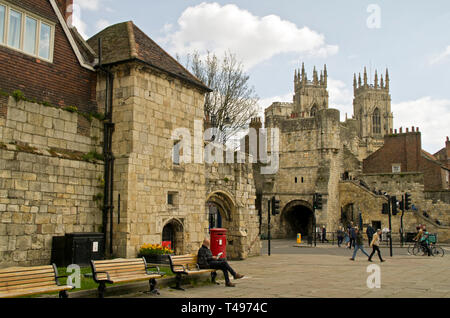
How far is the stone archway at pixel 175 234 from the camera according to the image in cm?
1578

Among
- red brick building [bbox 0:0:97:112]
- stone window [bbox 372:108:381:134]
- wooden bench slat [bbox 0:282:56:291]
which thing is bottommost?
wooden bench slat [bbox 0:282:56:291]

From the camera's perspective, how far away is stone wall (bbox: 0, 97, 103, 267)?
11.4 m

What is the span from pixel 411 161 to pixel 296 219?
47.5 feet

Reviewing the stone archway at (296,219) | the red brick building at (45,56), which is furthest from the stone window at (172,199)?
the stone archway at (296,219)

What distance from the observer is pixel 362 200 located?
142ft

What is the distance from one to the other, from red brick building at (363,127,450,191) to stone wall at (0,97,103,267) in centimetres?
4229

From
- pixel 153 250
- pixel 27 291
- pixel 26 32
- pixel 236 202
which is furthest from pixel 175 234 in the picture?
pixel 27 291

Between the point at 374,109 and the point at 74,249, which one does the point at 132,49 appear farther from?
the point at 374,109

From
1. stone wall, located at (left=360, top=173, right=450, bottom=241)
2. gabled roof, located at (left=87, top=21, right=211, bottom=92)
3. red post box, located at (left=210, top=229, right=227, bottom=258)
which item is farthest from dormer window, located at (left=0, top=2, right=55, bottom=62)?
stone wall, located at (left=360, top=173, right=450, bottom=241)

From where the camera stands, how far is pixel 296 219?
47344 millimetres

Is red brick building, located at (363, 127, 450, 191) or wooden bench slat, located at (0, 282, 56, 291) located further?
red brick building, located at (363, 127, 450, 191)

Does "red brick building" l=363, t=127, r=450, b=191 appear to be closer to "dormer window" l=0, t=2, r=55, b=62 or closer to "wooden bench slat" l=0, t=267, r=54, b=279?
"dormer window" l=0, t=2, r=55, b=62

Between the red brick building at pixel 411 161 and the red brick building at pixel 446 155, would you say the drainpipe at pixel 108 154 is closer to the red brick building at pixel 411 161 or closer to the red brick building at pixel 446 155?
the red brick building at pixel 411 161
